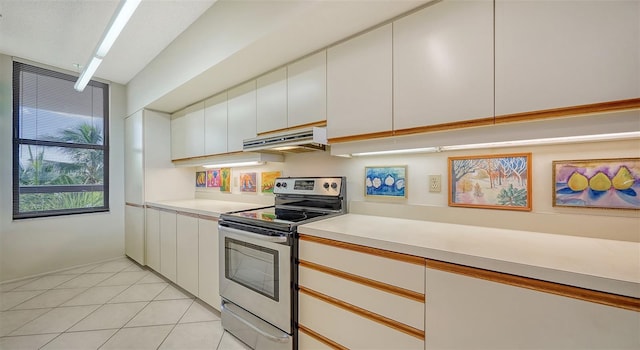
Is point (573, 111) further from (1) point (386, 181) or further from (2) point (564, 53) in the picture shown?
(1) point (386, 181)

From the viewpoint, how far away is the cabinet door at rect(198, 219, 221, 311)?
2.01 metres

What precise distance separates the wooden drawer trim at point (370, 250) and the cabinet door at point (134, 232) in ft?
9.21

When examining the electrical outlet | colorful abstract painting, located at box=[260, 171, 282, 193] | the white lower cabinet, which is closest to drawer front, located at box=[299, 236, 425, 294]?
the white lower cabinet

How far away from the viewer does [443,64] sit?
1202 millimetres

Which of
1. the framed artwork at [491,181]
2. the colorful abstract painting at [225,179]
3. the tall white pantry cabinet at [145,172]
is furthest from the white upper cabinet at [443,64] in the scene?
the tall white pantry cabinet at [145,172]

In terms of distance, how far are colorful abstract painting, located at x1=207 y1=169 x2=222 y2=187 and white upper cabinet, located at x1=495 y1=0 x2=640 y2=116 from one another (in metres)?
2.97

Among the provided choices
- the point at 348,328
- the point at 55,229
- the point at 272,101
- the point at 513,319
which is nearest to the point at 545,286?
the point at 513,319

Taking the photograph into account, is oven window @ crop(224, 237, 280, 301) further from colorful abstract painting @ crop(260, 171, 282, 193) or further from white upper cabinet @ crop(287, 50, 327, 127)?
white upper cabinet @ crop(287, 50, 327, 127)

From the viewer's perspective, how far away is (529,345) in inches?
32.7

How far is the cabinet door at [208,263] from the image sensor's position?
79.1 inches

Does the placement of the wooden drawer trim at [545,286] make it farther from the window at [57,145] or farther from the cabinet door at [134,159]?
the window at [57,145]

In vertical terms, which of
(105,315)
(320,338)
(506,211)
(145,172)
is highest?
(145,172)

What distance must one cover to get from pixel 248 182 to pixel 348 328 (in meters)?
1.90

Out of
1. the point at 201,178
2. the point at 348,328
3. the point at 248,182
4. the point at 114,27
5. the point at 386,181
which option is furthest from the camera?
the point at 201,178
